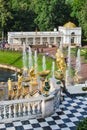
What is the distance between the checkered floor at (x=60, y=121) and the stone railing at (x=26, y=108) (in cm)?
23

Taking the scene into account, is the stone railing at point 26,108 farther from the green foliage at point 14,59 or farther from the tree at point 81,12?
the tree at point 81,12

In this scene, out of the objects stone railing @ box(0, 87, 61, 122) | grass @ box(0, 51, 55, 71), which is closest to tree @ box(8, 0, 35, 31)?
grass @ box(0, 51, 55, 71)

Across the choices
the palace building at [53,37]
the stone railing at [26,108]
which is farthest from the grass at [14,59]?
the stone railing at [26,108]

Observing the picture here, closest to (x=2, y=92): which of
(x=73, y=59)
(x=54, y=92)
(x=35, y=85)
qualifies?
(x=35, y=85)

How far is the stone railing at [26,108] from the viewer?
1266 cm

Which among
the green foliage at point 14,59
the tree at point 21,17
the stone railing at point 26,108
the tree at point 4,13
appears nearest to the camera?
the stone railing at point 26,108

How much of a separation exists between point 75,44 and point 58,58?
28.9 m

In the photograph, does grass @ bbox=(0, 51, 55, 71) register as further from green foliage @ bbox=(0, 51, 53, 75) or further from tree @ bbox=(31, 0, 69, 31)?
tree @ bbox=(31, 0, 69, 31)

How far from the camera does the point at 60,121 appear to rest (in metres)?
12.9

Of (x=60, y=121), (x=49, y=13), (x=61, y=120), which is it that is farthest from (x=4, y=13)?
(x=60, y=121)

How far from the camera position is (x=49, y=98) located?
13.3m

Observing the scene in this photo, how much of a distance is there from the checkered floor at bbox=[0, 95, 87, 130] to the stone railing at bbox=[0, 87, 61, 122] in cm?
23

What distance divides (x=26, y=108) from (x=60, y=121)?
154 centimetres

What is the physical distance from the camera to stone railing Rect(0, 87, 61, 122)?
1266 centimetres
